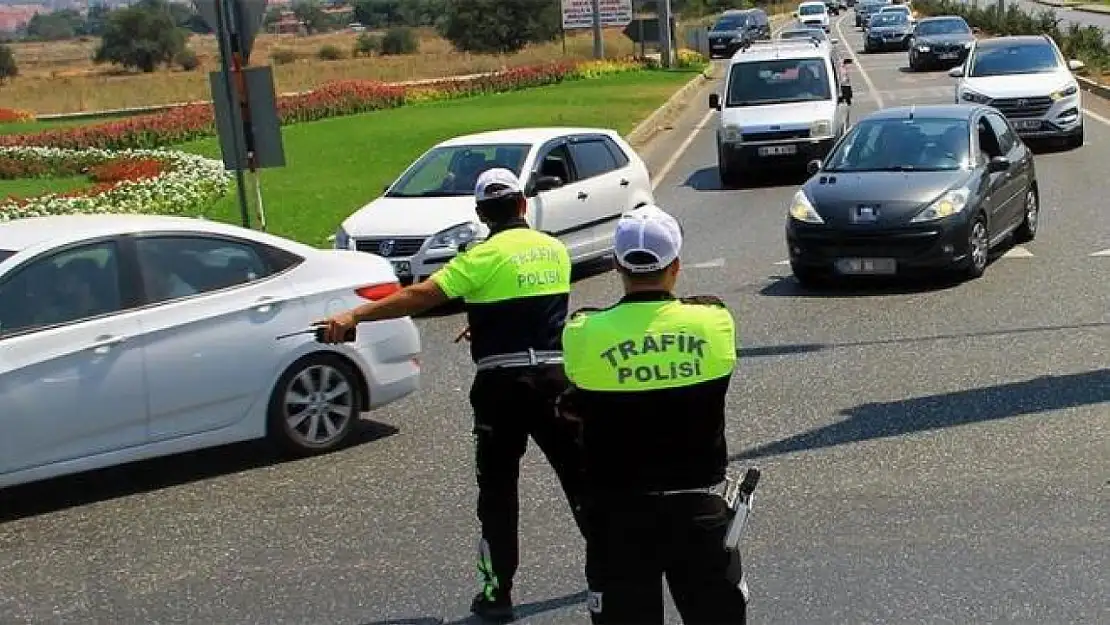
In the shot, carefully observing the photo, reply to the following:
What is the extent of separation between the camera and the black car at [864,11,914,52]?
5950cm

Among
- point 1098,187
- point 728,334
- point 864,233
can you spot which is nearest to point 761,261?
point 864,233

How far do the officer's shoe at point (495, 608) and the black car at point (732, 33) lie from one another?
5965 centimetres

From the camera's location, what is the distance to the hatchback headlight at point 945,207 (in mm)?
13758

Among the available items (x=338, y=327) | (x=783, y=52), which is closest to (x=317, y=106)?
(x=783, y=52)

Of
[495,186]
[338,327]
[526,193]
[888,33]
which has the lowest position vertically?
[888,33]

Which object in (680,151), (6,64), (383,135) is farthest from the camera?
(6,64)

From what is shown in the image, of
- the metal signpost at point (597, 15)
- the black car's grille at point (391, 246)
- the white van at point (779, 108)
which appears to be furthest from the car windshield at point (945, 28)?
the black car's grille at point (391, 246)

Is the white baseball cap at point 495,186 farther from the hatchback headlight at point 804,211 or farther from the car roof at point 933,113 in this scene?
the car roof at point 933,113

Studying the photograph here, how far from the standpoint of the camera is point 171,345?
334 inches

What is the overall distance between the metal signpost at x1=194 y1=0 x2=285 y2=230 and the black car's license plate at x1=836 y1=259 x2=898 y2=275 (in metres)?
5.11

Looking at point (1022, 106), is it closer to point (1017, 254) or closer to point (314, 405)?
point (1017, 254)

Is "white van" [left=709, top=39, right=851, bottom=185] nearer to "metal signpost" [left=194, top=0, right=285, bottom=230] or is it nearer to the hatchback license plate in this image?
the hatchback license plate

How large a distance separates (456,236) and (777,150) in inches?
379

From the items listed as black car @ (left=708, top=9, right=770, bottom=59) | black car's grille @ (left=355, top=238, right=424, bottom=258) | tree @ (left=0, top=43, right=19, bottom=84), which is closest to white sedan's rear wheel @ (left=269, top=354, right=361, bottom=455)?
black car's grille @ (left=355, top=238, right=424, bottom=258)
